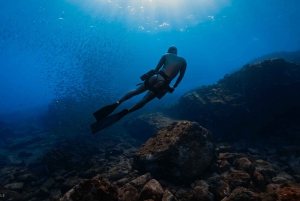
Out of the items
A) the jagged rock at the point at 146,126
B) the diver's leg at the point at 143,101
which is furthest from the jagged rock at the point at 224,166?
Answer: the jagged rock at the point at 146,126

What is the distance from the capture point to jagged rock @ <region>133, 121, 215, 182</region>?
5.05 metres

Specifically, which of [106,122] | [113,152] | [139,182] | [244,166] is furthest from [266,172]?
[113,152]

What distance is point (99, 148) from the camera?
1214 cm

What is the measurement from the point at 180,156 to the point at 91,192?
2.99 m

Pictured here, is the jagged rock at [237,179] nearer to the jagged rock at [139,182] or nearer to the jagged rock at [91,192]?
the jagged rock at [139,182]

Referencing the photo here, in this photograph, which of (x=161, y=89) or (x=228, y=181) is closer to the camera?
(x=228, y=181)

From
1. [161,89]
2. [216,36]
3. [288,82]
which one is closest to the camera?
[161,89]

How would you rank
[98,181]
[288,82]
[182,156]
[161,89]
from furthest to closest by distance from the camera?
[288,82], [161,89], [182,156], [98,181]

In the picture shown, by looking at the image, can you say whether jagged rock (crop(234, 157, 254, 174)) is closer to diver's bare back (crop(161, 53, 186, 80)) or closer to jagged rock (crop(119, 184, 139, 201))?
jagged rock (crop(119, 184, 139, 201))

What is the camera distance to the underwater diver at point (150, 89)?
548cm

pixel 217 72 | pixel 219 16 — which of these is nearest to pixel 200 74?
pixel 217 72

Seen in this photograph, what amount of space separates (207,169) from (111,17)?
1802 inches

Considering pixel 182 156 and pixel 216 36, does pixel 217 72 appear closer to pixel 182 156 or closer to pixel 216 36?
pixel 216 36

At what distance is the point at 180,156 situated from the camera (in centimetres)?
514
